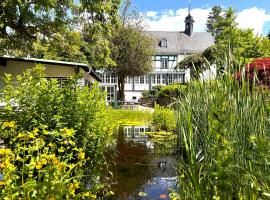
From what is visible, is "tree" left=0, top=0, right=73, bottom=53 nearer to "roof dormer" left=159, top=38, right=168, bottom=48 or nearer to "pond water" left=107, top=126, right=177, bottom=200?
"pond water" left=107, top=126, right=177, bottom=200

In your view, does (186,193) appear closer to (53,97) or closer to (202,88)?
(202,88)

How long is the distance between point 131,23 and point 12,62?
1783 centimetres

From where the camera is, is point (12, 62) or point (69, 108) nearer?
point (69, 108)

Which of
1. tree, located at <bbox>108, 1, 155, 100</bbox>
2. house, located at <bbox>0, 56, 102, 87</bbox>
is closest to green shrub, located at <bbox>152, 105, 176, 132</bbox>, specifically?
house, located at <bbox>0, 56, 102, 87</bbox>

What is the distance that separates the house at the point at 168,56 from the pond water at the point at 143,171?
99.9 feet

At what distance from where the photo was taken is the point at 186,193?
3057 millimetres

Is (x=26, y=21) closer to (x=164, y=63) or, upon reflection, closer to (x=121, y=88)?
(x=121, y=88)

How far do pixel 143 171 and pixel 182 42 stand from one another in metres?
40.4

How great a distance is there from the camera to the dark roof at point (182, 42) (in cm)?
4324

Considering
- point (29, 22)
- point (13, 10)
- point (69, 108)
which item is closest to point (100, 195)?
point (69, 108)

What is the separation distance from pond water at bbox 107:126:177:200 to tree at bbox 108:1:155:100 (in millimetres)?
20926

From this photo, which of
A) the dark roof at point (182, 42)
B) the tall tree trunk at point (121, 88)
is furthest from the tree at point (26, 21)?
the dark roof at point (182, 42)

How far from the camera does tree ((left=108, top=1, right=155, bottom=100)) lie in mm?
29203

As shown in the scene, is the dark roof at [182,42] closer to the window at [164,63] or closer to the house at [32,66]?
the window at [164,63]
